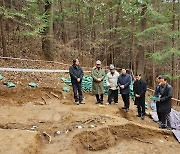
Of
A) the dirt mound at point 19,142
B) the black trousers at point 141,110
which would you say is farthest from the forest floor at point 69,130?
the black trousers at point 141,110

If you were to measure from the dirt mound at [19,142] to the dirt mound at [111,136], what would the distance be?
987 millimetres

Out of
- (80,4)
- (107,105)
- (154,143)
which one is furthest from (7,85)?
(80,4)

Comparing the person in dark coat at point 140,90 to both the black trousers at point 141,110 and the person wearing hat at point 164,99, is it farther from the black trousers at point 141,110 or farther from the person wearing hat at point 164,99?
the person wearing hat at point 164,99

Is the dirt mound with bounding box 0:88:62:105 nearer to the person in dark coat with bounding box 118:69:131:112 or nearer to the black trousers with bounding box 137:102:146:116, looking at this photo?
the person in dark coat with bounding box 118:69:131:112

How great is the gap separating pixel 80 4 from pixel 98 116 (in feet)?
41.3

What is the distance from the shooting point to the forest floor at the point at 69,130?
5.88 m

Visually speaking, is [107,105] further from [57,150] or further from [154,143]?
[57,150]

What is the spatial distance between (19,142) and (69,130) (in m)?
1.55

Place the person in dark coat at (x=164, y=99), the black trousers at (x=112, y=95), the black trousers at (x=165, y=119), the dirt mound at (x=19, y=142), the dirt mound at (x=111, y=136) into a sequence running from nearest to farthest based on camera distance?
the dirt mound at (x=19, y=142)
the dirt mound at (x=111, y=136)
the person in dark coat at (x=164, y=99)
the black trousers at (x=165, y=119)
the black trousers at (x=112, y=95)

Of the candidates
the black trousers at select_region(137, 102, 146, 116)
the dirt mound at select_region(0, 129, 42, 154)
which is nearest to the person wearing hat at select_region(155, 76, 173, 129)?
the black trousers at select_region(137, 102, 146, 116)

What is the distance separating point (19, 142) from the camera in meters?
→ 5.58

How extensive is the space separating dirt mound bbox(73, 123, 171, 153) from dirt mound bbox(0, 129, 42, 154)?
3.24ft

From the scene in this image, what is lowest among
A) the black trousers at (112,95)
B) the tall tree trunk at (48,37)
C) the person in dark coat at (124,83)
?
the black trousers at (112,95)

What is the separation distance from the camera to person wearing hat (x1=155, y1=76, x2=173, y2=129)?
7561mm
